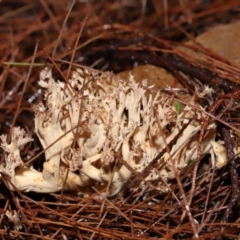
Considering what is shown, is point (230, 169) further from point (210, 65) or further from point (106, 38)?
point (106, 38)

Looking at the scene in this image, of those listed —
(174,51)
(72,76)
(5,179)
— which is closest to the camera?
(5,179)

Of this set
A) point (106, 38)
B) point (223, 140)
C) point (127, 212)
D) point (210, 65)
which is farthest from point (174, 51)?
point (127, 212)

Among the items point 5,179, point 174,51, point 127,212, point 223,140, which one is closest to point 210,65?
point 174,51

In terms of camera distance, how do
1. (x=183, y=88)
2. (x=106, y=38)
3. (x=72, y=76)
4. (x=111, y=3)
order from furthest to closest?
(x=111, y=3), (x=106, y=38), (x=183, y=88), (x=72, y=76)

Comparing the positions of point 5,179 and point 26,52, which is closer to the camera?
point 5,179

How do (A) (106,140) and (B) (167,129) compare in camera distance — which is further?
(B) (167,129)

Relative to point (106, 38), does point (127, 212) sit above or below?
below

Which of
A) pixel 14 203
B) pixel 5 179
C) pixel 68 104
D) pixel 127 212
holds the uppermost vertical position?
pixel 68 104

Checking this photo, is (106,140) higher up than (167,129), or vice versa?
(106,140)
